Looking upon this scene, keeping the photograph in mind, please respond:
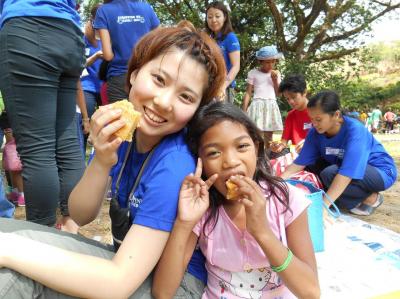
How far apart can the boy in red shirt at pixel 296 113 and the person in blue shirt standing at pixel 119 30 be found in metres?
1.77

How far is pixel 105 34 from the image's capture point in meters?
3.06

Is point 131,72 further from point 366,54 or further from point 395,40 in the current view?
point 395,40

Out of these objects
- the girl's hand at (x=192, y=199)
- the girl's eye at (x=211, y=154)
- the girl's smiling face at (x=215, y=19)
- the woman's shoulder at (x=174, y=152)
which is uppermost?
the girl's smiling face at (x=215, y=19)

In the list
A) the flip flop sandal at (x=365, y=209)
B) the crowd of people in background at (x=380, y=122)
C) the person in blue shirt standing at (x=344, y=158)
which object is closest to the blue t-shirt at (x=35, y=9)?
the person in blue shirt standing at (x=344, y=158)

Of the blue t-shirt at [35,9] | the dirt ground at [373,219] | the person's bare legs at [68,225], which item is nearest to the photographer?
the blue t-shirt at [35,9]

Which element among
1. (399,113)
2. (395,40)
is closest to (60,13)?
(399,113)

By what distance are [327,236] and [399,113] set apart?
27.6 metres

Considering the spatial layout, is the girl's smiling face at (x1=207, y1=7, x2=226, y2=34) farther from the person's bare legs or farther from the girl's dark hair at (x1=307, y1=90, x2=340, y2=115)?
the person's bare legs

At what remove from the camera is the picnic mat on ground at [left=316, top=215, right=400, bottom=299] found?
202 cm

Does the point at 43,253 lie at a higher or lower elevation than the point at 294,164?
higher

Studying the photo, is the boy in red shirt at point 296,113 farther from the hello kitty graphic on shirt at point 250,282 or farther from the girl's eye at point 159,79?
the girl's eye at point 159,79

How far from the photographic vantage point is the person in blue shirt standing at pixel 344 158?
3.07m

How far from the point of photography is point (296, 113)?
4.40 meters

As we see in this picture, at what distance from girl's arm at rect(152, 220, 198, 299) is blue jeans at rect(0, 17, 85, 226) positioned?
1008 mm
